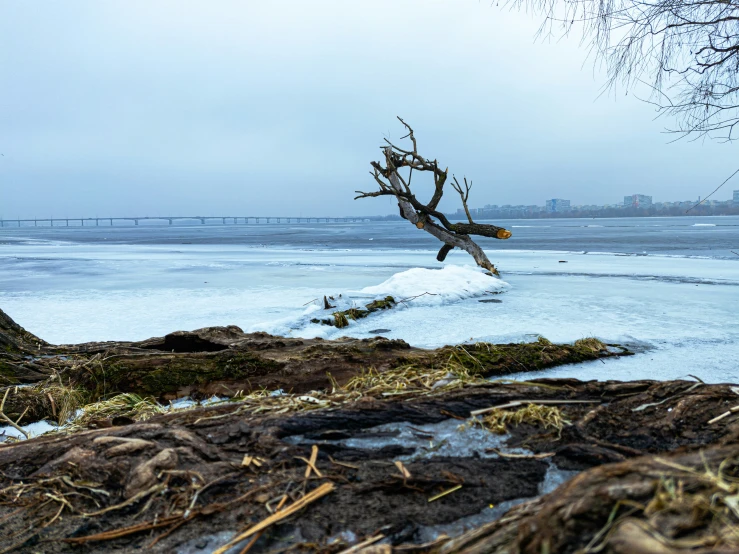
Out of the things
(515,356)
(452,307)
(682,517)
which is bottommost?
(452,307)

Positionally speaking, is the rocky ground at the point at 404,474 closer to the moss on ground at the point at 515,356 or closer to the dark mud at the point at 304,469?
the dark mud at the point at 304,469

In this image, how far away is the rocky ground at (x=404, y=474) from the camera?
100 centimetres

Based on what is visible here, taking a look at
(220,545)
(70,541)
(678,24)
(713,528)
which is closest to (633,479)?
(713,528)

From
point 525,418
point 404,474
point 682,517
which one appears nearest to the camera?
point 682,517

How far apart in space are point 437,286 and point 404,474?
23.8 feet

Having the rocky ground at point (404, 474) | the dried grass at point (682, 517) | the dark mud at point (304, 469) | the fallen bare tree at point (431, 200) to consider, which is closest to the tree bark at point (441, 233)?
the fallen bare tree at point (431, 200)

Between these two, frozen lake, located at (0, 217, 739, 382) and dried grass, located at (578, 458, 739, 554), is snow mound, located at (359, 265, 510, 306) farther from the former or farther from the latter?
dried grass, located at (578, 458, 739, 554)

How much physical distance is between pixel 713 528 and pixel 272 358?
328 cm

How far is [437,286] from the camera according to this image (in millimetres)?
8805

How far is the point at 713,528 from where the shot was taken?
2.84 ft

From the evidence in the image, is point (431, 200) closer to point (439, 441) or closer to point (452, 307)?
point (452, 307)

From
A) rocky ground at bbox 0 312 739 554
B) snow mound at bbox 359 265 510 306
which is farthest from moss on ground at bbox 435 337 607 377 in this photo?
snow mound at bbox 359 265 510 306

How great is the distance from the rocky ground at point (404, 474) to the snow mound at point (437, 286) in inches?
219

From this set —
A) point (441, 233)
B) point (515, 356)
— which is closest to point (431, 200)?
point (441, 233)
